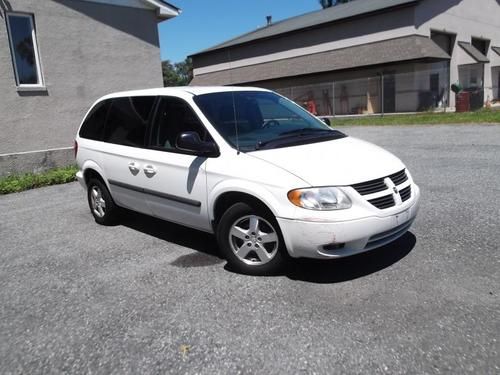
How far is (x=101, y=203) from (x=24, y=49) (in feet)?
22.3

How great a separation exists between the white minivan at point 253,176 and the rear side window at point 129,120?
0.02 meters

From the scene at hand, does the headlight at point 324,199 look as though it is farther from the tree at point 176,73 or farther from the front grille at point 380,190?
the tree at point 176,73

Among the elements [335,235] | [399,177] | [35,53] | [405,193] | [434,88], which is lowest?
[335,235]

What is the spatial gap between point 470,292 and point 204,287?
2.20 m

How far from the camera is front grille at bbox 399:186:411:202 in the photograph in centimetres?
399

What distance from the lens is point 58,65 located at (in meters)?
11.3

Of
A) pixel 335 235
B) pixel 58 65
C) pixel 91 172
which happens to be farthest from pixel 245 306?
A: pixel 58 65

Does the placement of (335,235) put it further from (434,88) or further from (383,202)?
(434,88)

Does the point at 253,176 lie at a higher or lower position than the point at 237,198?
higher

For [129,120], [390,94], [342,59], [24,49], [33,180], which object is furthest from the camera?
[342,59]

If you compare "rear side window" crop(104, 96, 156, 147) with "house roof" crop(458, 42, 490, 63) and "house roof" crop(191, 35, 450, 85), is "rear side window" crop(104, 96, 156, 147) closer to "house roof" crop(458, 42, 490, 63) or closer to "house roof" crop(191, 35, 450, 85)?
"house roof" crop(191, 35, 450, 85)

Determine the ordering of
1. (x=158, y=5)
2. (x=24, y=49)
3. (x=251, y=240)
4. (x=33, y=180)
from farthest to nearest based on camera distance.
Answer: (x=158, y=5) < (x=24, y=49) < (x=33, y=180) < (x=251, y=240)

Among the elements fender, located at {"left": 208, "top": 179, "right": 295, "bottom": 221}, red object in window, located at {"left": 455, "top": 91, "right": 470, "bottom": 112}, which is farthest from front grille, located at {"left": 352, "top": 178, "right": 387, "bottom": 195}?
red object in window, located at {"left": 455, "top": 91, "right": 470, "bottom": 112}

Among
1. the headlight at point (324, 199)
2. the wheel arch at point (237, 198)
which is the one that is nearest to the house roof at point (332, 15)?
the wheel arch at point (237, 198)
